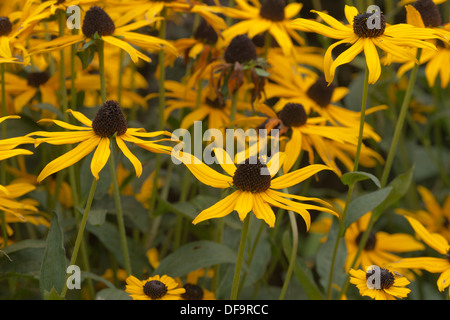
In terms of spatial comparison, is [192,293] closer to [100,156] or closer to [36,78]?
[100,156]

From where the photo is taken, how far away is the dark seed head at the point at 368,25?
2.89ft

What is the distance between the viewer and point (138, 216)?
1186 millimetres

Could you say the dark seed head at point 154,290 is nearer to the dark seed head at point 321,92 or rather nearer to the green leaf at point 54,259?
the green leaf at point 54,259

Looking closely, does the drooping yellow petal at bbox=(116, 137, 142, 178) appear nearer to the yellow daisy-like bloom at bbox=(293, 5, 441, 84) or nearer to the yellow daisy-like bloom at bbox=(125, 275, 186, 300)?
the yellow daisy-like bloom at bbox=(125, 275, 186, 300)

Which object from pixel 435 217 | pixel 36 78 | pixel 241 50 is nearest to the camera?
pixel 241 50

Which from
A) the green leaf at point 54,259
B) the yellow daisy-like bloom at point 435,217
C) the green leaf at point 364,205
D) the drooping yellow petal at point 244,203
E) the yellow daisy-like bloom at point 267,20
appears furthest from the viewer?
the yellow daisy-like bloom at point 435,217

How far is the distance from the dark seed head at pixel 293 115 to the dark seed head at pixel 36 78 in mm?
500

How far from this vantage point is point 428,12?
1072mm

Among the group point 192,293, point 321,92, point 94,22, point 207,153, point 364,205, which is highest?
point 94,22

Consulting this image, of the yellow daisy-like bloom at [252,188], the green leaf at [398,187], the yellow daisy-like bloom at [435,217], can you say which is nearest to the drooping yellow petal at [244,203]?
the yellow daisy-like bloom at [252,188]

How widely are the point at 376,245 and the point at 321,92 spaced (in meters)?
0.37

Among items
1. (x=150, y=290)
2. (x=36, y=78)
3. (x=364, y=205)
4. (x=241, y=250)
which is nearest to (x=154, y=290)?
(x=150, y=290)
